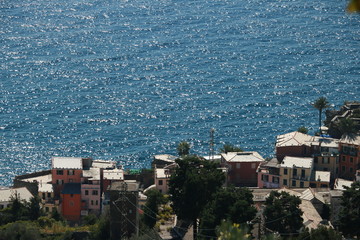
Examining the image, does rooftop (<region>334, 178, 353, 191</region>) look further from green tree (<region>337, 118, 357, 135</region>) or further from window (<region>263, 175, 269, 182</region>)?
window (<region>263, 175, 269, 182</region>)

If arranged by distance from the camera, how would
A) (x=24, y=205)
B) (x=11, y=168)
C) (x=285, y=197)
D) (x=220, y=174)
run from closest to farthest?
(x=285, y=197) < (x=220, y=174) < (x=24, y=205) < (x=11, y=168)

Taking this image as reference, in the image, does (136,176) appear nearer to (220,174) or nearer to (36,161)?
(220,174)

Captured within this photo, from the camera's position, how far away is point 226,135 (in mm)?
192250

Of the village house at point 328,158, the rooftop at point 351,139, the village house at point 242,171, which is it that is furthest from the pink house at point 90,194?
the rooftop at point 351,139

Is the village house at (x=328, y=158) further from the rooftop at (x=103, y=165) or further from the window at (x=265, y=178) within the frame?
the rooftop at (x=103, y=165)

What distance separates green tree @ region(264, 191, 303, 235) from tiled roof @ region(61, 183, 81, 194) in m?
37.0

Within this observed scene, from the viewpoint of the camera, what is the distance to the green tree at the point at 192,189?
10850 centimetres

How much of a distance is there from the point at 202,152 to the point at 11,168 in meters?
37.8

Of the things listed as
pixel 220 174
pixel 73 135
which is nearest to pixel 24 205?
pixel 220 174

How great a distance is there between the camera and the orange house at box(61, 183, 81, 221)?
427ft

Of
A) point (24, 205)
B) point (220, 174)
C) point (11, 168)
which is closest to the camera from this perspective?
point (220, 174)

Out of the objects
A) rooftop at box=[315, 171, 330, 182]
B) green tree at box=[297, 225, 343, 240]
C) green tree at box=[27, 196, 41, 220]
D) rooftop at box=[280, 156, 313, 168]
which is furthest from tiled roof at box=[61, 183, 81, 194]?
green tree at box=[297, 225, 343, 240]

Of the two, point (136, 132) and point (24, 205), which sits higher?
point (136, 132)

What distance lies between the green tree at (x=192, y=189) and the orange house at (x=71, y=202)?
78.1ft
